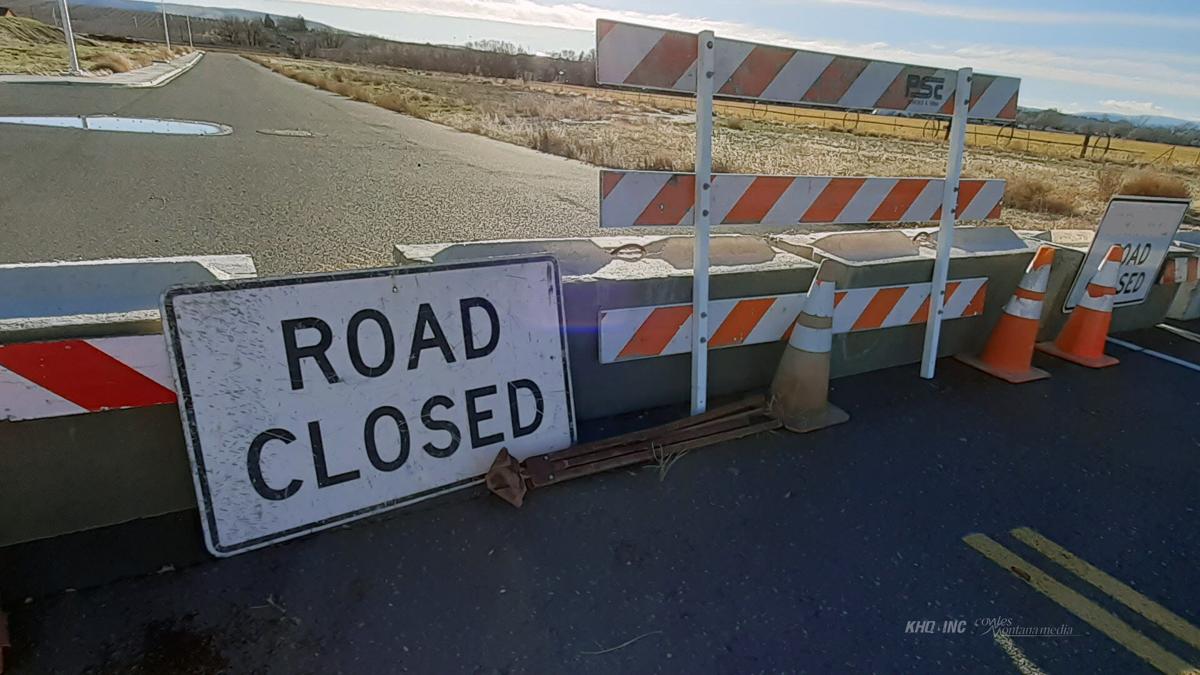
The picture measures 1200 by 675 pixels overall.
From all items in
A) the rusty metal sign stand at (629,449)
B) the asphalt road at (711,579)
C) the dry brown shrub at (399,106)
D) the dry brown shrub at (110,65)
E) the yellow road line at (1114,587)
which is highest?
the dry brown shrub at (110,65)

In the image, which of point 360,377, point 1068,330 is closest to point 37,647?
point 360,377

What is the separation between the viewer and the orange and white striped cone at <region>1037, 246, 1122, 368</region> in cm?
496

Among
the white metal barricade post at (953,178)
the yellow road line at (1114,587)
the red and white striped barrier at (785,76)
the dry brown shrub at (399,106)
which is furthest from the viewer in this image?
the dry brown shrub at (399,106)

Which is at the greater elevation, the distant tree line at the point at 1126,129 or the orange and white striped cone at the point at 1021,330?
the distant tree line at the point at 1126,129

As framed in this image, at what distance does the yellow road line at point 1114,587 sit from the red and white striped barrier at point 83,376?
3764mm

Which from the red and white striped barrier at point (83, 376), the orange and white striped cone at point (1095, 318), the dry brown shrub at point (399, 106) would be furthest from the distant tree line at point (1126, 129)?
the red and white striped barrier at point (83, 376)

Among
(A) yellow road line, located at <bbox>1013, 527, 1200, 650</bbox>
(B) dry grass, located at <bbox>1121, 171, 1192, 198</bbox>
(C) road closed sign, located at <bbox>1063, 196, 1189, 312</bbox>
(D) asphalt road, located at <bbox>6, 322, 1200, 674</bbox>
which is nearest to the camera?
(D) asphalt road, located at <bbox>6, 322, 1200, 674</bbox>

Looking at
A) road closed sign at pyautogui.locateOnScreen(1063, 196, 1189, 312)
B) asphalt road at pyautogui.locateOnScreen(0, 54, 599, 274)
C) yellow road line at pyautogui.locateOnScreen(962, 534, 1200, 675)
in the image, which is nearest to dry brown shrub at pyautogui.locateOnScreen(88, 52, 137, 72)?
asphalt road at pyautogui.locateOnScreen(0, 54, 599, 274)

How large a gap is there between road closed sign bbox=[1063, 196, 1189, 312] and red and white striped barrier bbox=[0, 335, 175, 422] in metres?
6.17

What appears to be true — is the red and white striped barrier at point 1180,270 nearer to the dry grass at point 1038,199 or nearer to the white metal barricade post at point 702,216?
the white metal barricade post at point 702,216

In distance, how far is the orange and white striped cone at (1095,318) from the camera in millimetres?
4957

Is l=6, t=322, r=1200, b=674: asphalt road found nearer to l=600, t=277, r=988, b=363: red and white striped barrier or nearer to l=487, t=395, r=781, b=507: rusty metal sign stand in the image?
l=487, t=395, r=781, b=507: rusty metal sign stand

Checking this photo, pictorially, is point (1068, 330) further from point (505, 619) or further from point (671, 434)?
point (505, 619)

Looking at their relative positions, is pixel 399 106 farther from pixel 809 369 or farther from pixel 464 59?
pixel 464 59
